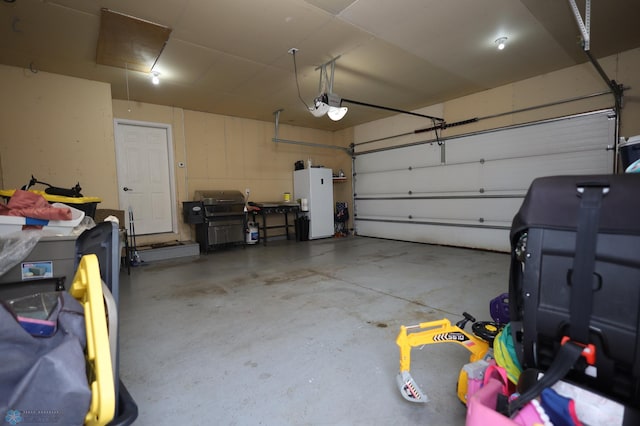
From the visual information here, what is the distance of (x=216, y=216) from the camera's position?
581 centimetres

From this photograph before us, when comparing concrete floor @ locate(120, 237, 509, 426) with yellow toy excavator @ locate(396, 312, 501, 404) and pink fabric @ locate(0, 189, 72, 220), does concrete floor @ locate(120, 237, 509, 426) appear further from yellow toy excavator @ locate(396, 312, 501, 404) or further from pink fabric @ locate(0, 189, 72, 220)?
pink fabric @ locate(0, 189, 72, 220)

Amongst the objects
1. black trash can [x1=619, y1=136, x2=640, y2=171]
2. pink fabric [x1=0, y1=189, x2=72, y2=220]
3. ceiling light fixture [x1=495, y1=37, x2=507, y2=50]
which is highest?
ceiling light fixture [x1=495, y1=37, x2=507, y2=50]

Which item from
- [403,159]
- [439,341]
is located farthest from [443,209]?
[439,341]

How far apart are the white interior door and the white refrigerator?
2.87 m

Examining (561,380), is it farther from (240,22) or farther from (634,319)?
(240,22)

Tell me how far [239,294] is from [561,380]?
2786 millimetres

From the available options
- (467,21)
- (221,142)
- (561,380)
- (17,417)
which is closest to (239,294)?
(17,417)

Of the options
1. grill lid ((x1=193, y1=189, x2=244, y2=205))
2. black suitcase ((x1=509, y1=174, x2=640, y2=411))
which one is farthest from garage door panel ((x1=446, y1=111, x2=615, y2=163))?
black suitcase ((x1=509, y1=174, x2=640, y2=411))

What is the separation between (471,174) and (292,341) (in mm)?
4820

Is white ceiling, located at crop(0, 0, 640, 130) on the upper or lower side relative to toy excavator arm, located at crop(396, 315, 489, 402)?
upper

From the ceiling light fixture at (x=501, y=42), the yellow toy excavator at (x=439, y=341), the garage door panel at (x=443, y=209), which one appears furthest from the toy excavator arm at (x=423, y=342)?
the garage door panel at (x=443, y=209)

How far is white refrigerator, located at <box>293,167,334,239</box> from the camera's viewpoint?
708 centimetres

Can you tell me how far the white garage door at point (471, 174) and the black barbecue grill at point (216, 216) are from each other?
10.3ft

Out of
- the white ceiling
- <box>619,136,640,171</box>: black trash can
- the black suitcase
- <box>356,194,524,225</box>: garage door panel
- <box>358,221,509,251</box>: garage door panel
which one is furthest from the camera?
<box>358,221,509,251</box>: garage door panel
